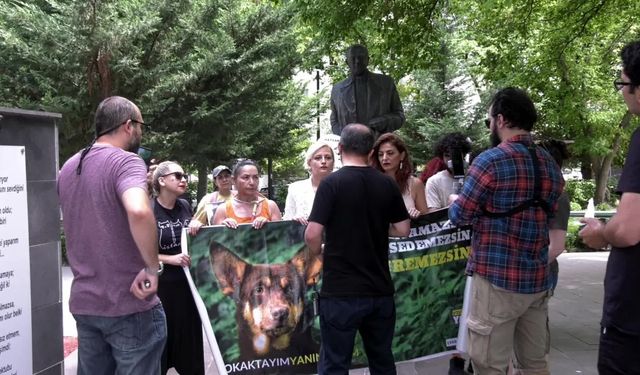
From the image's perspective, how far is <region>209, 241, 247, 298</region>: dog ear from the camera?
455 cm

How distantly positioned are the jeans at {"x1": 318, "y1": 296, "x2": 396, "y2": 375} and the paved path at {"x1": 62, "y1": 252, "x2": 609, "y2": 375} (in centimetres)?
181

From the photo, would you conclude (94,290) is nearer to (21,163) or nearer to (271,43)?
(21,163)

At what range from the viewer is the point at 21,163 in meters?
3.33

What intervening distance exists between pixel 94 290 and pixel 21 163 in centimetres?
90

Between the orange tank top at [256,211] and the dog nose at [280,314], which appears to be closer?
the dog nose at [280,314]

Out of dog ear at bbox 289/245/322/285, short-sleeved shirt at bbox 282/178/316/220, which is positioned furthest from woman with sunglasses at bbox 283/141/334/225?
dog ear at bbox 289/245/322/285

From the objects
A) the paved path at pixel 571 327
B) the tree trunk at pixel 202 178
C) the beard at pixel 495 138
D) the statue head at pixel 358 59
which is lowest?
the paved path at pixel 571 327

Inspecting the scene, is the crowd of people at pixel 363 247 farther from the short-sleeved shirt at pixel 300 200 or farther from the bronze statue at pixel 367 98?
the bronze statue at pixel 367 98

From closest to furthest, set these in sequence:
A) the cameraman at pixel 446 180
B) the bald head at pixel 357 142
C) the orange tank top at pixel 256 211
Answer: the bald head at pixel 357 142
the orange tank top at pixel 256 211
the cameraman at pixel 446 180

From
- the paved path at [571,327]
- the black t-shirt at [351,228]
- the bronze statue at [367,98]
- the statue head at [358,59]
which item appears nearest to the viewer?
the black t-shirt at [351,228]

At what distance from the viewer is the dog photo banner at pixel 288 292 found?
14.9ft

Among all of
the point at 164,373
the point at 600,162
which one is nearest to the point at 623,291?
the point at 164,373

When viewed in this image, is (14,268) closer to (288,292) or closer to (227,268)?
(227,268)

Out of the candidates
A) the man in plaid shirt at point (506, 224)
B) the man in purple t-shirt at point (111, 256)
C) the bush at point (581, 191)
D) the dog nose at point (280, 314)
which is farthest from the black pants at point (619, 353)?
the bush at point (581, 191)
